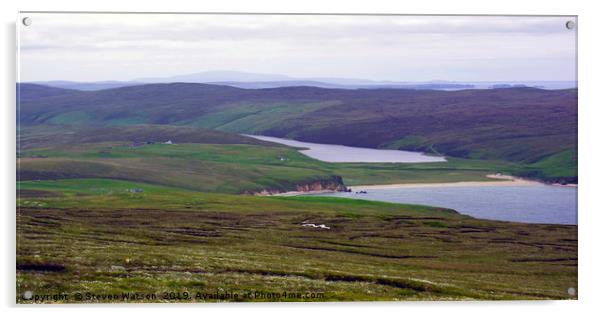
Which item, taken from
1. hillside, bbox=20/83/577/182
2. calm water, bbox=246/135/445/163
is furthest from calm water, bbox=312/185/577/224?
calm water, bbox=246/135/445/163

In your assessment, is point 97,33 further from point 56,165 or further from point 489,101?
point 489,101

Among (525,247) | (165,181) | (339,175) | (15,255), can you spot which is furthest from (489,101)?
(15,255)

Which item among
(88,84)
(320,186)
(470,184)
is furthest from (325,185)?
(88,84)

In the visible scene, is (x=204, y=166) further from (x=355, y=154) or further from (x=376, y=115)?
(x=376, y=115)

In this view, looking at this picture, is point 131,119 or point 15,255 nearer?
point 15,255

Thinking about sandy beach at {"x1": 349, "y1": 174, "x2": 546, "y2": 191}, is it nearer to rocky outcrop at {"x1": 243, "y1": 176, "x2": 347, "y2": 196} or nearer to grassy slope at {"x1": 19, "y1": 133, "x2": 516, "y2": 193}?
grassy slope at {"x1": 19, "y1": 133, "x2": 516, "y2": 193}

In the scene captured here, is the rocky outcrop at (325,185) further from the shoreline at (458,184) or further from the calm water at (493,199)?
the calm water at (493,199)
